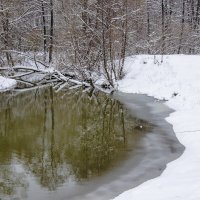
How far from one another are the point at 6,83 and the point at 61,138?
1400cm

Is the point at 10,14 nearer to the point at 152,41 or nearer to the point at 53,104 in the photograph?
the point at 152,41

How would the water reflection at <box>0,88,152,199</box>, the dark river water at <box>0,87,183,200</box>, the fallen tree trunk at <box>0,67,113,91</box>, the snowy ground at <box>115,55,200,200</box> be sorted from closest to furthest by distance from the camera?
the snowy ground at <box>115,55,200,200</box> → the dark river water at <box>0,87,183,200</box> → the water reflection at <box>0,88,152,199</box> → the fallen tree trunk at <box>0,67,113,91</box>

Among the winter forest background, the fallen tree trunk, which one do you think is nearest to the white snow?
the fallen tree trunk

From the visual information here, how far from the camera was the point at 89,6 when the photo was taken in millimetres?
31266

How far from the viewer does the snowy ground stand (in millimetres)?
9922

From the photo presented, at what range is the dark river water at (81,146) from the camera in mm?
11148

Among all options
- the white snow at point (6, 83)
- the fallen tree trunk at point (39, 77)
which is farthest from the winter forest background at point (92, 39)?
the white snow at point (6, 83)

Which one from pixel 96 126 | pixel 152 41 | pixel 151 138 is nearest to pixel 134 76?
pixel 152 41

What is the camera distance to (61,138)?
15906 millimetres

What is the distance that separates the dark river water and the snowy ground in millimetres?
491

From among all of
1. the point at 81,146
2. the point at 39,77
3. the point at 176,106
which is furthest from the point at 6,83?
the point at 81,146

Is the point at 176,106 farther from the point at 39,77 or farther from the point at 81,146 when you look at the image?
the point at 39,77

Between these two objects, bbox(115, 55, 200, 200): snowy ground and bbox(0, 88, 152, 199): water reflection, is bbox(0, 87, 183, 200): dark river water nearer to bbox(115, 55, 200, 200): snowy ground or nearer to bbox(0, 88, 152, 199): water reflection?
bbox(0, 88, 152, 199): water reflection

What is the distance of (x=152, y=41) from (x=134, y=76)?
204 inches
